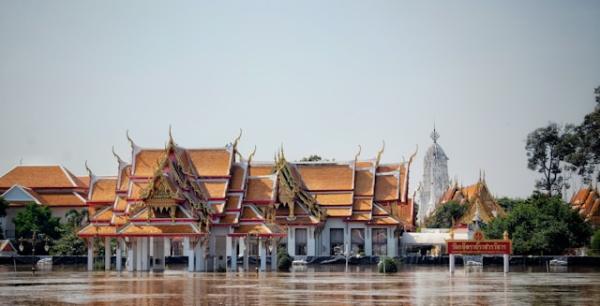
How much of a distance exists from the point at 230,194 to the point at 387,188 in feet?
71.0

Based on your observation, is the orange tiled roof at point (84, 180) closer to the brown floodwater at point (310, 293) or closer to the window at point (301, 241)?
the window at point (301, 241)

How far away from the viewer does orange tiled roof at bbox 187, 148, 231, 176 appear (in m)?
65.7

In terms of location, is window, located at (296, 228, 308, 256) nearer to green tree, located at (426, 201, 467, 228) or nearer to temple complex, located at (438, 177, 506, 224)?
temple complex, located at (438, 177, 506, 224)

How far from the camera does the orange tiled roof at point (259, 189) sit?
66750 millimetres

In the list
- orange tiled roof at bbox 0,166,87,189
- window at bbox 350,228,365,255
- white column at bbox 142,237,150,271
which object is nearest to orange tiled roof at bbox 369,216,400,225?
window at bbox 350,228,365,255

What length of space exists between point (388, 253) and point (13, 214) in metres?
41.0

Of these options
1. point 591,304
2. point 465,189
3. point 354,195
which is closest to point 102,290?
point 591,304

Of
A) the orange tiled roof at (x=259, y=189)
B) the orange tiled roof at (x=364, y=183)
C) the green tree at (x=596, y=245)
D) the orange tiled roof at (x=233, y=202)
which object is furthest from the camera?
the orange tiled roof at (x=364, y=183)

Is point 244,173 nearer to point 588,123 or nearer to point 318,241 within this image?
point 318,241

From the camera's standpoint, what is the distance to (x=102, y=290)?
37531mm

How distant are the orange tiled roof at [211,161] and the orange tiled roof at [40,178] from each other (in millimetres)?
40514

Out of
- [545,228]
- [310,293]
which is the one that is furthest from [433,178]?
[310,293]

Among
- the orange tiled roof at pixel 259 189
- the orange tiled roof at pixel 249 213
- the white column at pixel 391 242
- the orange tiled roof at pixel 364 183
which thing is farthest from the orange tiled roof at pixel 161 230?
the orange tiled roof at pixel 364 183

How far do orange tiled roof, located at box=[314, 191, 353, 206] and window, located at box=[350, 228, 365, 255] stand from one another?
254 cm
